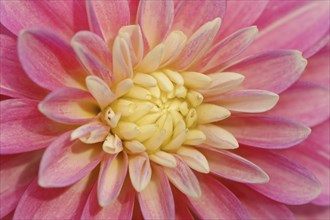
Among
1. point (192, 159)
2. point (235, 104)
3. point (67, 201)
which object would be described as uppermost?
point (235, 104)

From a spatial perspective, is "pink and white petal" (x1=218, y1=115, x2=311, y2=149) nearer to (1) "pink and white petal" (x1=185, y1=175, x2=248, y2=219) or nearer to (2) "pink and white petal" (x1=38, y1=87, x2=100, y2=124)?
(1) "pink and white petal" (x1=185, y1=175, x2=248, y2=219)

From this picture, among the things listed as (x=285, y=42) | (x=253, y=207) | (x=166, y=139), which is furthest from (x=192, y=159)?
(x=285, y=42)

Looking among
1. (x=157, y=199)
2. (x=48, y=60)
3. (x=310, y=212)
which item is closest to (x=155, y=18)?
(x=48, y=60)

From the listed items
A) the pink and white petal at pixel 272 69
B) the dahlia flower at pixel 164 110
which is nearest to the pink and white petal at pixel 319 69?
the dahlia flower at pixel 164 110

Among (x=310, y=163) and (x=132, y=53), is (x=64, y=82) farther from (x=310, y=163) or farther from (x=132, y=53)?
(x=310, y=163)

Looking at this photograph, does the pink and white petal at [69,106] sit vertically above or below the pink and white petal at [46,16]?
below

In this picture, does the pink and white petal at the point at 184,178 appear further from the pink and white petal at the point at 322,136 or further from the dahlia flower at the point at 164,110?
the pink and white petal at the point at 322,136
